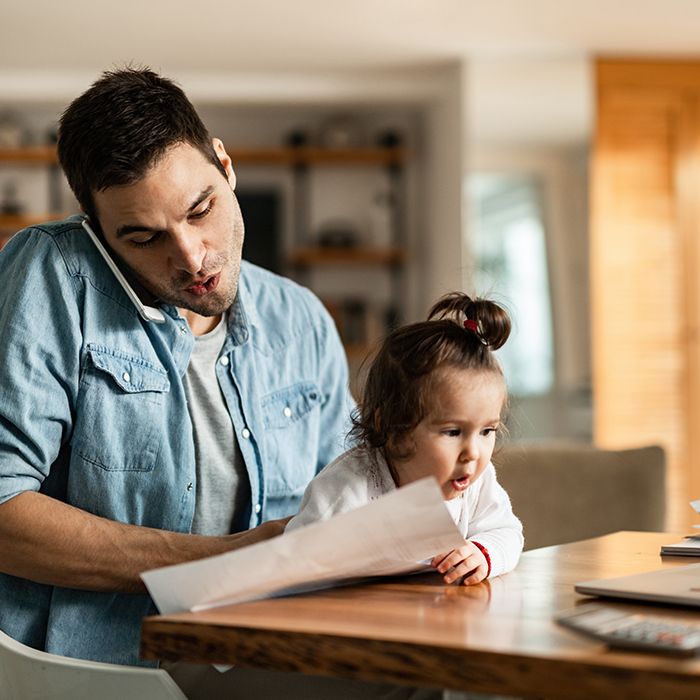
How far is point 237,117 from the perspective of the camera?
214 inches

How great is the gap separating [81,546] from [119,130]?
0.53 metres

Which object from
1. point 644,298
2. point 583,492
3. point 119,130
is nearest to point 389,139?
point 644,298

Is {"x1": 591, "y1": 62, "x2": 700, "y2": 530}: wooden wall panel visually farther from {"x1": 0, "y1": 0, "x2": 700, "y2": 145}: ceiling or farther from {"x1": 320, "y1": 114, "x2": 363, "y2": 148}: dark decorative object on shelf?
{"x1": 320, "y1": 114, "x2": 363, "y2": 148}: dark decorative object on shelf

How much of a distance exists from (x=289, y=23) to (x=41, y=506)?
3419 millimetres

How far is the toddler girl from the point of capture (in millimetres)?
925

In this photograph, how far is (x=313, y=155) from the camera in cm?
521

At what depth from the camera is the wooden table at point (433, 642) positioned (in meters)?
0.53

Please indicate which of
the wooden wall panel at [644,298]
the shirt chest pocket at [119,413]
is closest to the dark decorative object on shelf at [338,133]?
the wooden wall panel at [644,298]

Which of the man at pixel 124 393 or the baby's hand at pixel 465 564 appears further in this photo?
the man at pixel 124 393

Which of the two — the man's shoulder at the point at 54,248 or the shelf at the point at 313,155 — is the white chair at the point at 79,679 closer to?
the man's shoulder at the point at 54,248

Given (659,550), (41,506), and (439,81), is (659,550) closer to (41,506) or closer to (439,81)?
(41,506)

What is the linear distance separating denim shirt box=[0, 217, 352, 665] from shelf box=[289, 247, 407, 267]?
4.01 meters

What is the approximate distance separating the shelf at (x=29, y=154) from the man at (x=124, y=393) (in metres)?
4.14

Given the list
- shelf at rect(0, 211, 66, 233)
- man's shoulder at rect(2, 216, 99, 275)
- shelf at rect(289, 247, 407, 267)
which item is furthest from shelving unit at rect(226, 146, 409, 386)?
man's shoulder at rect(2, 216, 99, 275)
